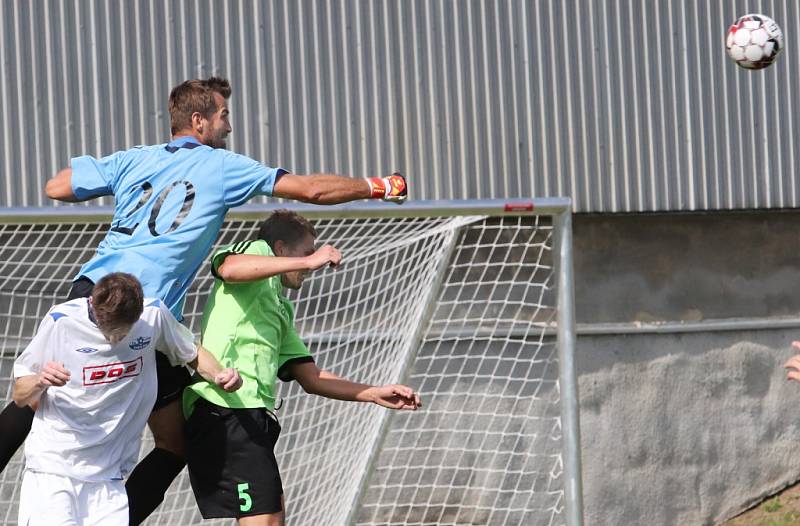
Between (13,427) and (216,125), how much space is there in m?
1.26

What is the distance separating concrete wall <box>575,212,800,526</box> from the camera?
7.86 meters

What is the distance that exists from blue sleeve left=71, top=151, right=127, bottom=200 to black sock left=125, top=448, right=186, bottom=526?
0.95 meters

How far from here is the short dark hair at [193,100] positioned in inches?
175

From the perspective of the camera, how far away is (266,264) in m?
4.12

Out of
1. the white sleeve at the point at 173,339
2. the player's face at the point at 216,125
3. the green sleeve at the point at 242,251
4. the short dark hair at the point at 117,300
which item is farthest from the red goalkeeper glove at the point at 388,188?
the short dark hair at the point at 117,300

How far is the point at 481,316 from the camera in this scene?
296 inches

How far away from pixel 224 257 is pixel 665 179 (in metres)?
4.26

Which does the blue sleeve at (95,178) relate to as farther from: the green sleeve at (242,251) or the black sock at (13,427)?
the black sock at (13,427)

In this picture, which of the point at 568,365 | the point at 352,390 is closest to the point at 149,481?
the point at 352,390

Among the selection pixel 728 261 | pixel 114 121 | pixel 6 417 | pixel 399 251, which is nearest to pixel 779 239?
pixel 728 261

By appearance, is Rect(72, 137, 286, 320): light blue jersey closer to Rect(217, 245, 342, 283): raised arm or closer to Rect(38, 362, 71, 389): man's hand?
Rect(217, 245, 342, 283): raised arm

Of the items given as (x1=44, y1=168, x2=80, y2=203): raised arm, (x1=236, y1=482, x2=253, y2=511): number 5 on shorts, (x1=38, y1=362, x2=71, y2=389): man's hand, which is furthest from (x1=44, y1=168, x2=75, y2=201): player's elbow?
(x1=236, y1=482, x2=253, y2=511): number 5 on shorts

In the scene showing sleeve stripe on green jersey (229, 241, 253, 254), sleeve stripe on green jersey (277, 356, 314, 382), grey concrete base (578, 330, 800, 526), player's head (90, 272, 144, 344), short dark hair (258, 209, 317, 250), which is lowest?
grey concrete base (578, 330, 800, 526)

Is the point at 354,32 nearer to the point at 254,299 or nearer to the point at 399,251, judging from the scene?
the point at 399,251
